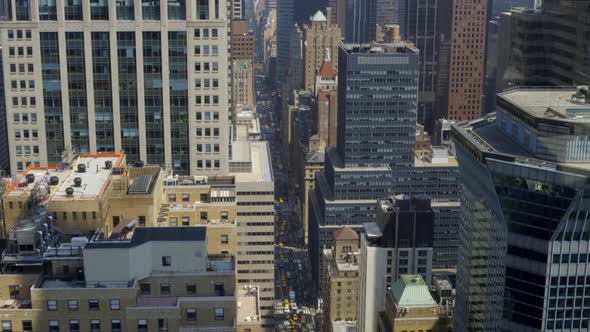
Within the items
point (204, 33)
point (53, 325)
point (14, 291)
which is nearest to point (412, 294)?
point (204, 33)

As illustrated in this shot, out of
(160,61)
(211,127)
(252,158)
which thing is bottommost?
(252,158)

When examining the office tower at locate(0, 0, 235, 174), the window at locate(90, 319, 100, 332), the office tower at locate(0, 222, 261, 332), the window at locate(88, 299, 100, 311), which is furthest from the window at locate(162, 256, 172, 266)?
the office tower at locate(0, 0, 235, 174)

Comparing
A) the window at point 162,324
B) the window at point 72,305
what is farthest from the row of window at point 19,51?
the window at point 162,324

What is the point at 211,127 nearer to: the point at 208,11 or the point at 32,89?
the point at 208,11

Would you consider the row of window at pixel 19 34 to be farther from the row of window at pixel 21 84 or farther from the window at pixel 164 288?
the window at pixel 164 288

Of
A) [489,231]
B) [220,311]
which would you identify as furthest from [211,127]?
[220,311]
